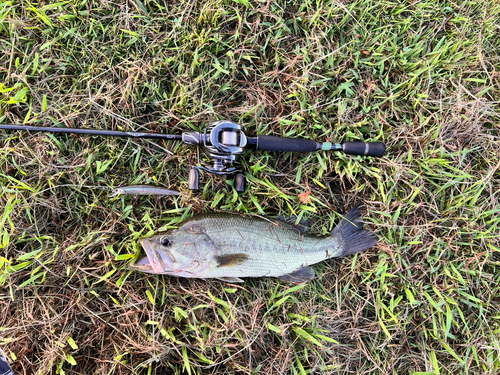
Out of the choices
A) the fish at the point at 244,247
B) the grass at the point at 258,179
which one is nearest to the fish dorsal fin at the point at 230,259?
the fish at the point at 244,247

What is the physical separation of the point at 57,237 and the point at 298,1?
11.0 feet

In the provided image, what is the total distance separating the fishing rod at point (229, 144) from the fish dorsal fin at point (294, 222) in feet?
1.69

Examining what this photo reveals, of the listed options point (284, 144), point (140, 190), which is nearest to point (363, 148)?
point (284, 144)

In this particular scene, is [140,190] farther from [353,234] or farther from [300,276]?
[353,234]

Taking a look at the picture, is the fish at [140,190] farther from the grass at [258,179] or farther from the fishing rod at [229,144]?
the fishing rod at [229,144]

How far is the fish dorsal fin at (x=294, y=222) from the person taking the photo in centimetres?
285

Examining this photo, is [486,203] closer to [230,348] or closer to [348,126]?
[348,126]

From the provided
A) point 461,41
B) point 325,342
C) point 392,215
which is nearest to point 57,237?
point 325,342

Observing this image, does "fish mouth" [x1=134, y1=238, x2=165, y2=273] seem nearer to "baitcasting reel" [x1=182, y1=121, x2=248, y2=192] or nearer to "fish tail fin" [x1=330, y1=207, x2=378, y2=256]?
"baitcasting reel" [x1=182, y1=121, x2=248, y2=192]

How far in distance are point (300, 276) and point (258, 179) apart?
1.03m

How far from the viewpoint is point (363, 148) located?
9.02 feet

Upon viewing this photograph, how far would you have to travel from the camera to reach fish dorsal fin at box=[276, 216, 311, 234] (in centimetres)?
285

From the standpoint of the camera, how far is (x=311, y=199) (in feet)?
9.48

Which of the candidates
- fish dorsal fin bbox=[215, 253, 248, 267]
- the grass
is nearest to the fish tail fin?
the grass
